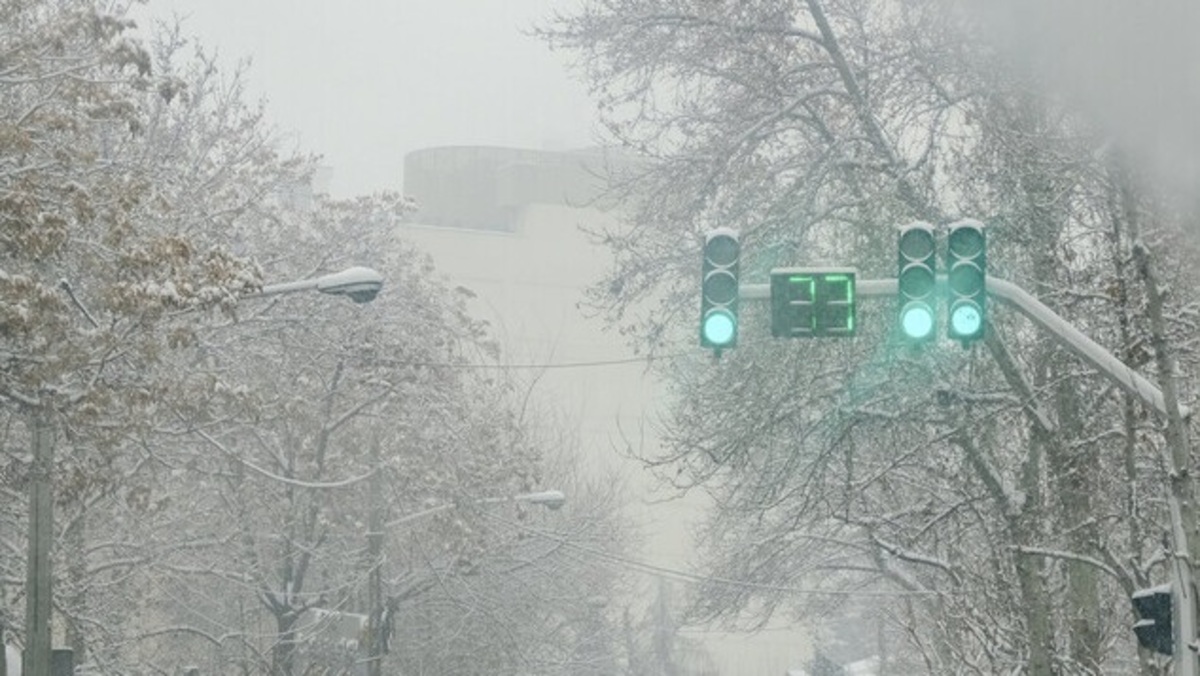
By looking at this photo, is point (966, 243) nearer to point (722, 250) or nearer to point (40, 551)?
point (722, 250)

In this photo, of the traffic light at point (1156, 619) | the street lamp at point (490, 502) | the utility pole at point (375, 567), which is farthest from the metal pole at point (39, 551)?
the street lamp at point (490, 502)

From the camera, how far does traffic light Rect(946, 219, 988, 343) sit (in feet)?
34.1

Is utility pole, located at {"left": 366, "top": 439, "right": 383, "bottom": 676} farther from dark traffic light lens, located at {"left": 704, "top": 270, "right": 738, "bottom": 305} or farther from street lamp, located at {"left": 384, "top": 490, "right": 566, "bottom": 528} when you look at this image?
dark traffic light lens, located at {"left": 704, "top": 270, "right": 738, "bottom": 305}

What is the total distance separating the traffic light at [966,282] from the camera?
1041cm

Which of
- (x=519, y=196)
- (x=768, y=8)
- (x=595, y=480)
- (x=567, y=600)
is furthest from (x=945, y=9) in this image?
(x=519, y=196)

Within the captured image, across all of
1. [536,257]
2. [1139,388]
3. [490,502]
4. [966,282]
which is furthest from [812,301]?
[536,257]

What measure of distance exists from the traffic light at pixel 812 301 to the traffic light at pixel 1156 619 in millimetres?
2742

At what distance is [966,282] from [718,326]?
4.55ft

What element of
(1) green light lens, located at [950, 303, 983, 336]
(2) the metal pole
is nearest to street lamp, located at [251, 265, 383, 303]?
(2) the metal pole

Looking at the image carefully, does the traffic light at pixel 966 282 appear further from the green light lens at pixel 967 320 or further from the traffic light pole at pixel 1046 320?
the traffic light pole at pixel 1046 320

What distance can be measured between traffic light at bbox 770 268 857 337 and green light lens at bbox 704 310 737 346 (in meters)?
0.25

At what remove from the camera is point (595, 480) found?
54.3 m

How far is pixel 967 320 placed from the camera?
10414 millimetres

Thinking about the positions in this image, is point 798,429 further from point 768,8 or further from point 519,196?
point 519,196
